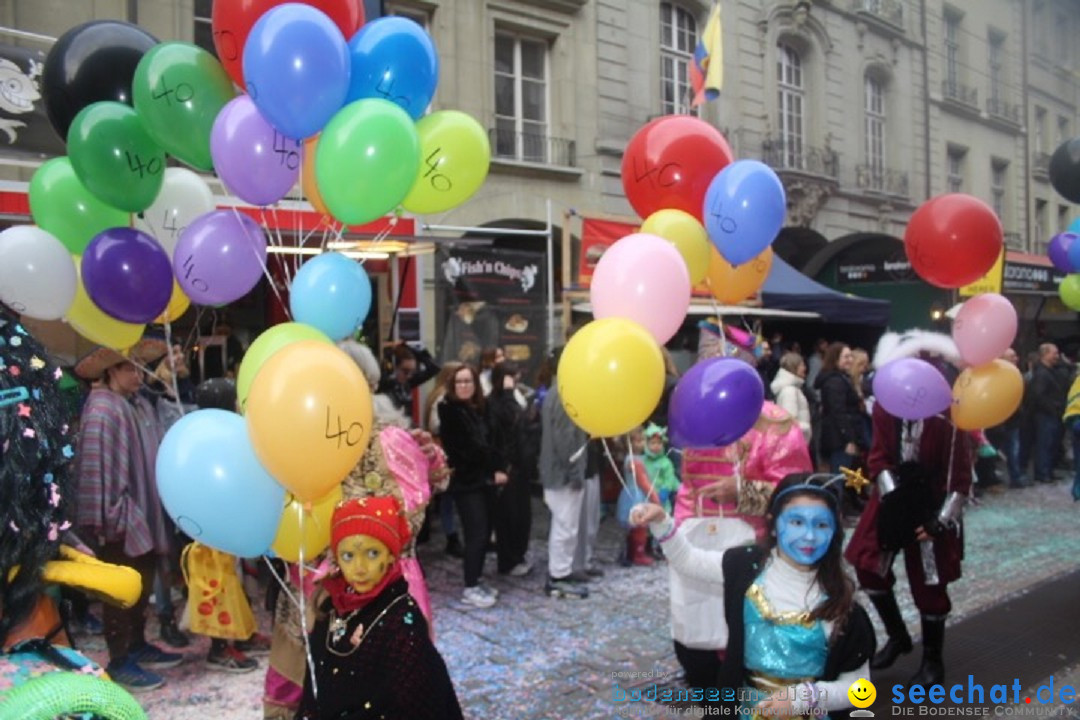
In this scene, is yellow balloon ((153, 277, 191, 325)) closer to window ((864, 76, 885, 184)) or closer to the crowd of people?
the crowd of people

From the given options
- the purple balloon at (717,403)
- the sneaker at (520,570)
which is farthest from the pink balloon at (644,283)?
the sneaker at (520,570)

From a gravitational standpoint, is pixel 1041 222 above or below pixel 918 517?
above

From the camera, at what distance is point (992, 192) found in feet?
74.1

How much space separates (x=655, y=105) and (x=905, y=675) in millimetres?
10830

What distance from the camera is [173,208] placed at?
4.41 metres

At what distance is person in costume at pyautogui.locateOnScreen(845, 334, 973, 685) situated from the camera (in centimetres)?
447

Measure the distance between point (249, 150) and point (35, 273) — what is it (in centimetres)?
129

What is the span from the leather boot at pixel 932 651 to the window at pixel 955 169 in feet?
63.8

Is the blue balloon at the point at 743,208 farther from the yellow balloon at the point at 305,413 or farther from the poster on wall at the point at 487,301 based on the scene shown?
the poster on wall at the point at 487,301

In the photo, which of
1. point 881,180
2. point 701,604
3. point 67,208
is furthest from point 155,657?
point 881,180

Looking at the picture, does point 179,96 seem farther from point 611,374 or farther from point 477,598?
point 477,598

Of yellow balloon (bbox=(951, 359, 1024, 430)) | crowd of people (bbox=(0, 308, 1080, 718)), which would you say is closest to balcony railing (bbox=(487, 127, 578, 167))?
crowd of people (bbox=(0, 308, 1080, 718))

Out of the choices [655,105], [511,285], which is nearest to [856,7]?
[655,105]

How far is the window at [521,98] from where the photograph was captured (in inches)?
478
